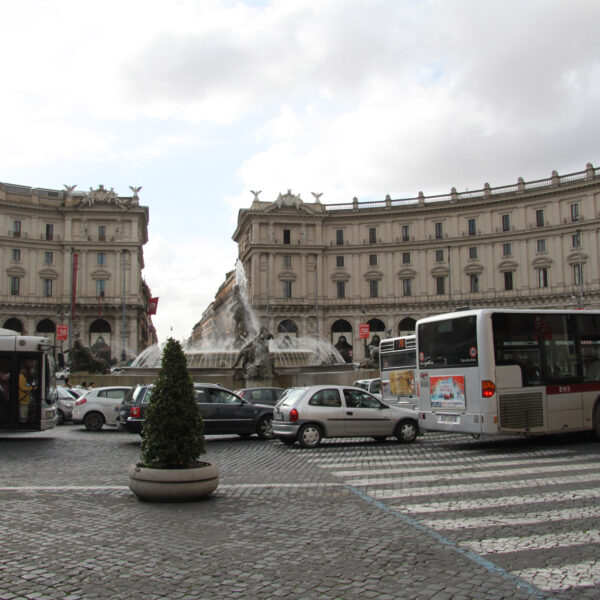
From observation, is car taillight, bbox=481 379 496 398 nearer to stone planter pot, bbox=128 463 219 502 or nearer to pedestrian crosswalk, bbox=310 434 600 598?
pedestrian crosswalk, bbox=310 434 600 598

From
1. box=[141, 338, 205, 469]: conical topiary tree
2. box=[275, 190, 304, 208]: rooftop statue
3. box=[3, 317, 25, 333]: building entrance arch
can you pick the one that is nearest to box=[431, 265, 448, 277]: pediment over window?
box=[275, 190, 304, 208]: rooftop statue

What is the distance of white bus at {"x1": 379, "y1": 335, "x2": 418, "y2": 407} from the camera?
74.6 ft

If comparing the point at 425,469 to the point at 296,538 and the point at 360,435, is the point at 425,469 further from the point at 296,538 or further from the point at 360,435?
the point at 296,538

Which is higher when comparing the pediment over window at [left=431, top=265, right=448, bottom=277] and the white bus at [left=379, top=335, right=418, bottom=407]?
the pediment over window at [left=431, top=265, right=448, bottom=277]

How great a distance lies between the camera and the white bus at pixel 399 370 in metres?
22.7

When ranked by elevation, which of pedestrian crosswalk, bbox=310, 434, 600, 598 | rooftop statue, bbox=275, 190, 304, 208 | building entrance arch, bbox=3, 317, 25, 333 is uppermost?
rooftop statue, bbox=275, 190, 304, 208

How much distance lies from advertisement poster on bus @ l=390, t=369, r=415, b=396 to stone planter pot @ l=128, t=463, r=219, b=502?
606 inches

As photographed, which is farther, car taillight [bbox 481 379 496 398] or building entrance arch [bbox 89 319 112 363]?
building entrance arch [bbox 89 319 112 363]

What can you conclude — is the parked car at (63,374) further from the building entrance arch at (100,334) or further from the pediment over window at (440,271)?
the pediment over window at (440,271)

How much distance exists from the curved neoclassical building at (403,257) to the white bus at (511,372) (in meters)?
58.0

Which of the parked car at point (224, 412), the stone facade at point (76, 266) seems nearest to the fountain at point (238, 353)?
the parked car at point (224, 412)

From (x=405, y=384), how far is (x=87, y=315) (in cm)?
5724

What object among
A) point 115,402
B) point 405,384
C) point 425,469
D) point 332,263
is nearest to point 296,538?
point 425,469

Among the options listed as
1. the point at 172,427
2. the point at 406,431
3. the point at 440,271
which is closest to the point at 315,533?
the point at 172,427
